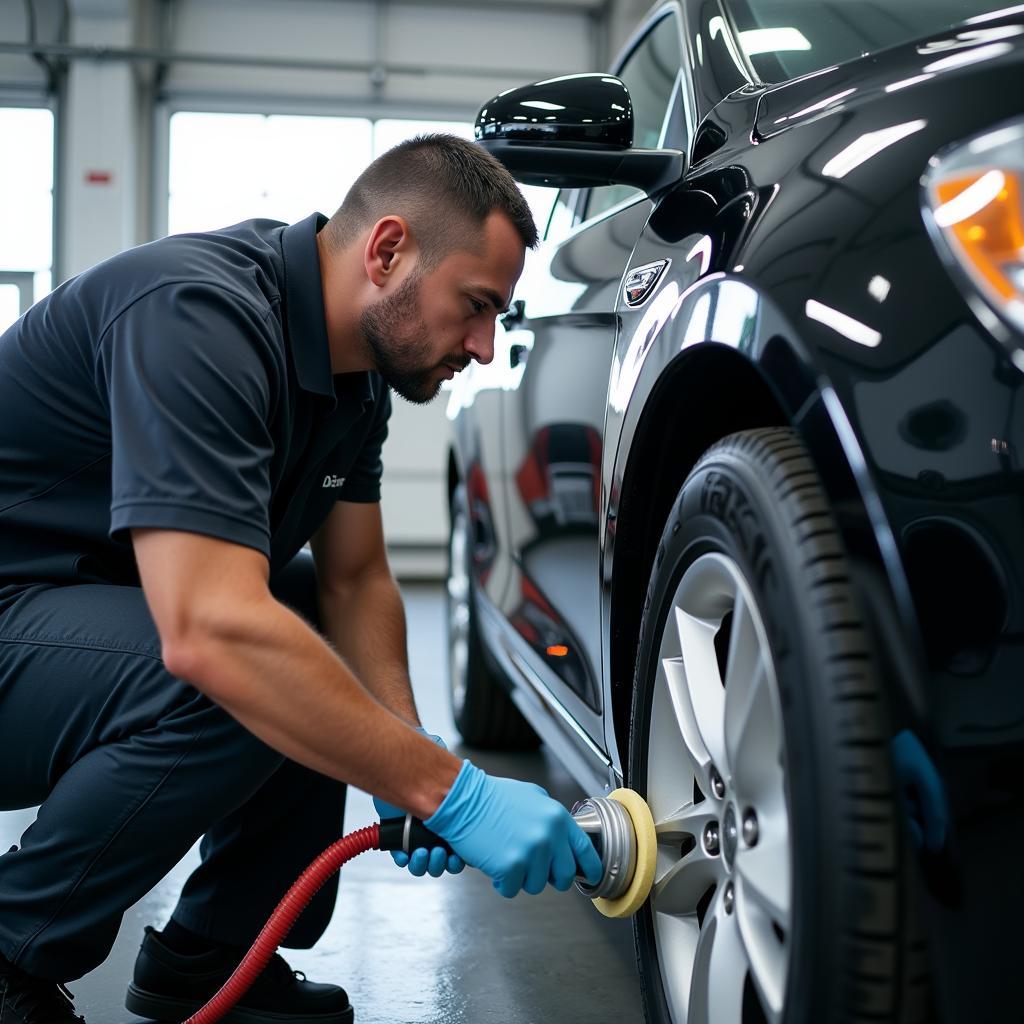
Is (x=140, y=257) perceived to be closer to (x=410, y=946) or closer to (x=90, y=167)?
(x=410, y=946)

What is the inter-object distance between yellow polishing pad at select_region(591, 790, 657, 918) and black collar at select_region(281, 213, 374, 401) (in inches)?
24.6

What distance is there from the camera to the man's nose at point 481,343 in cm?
147

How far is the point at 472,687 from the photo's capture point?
2799 millimetres

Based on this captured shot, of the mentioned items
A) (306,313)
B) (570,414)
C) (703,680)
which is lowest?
(703,680)

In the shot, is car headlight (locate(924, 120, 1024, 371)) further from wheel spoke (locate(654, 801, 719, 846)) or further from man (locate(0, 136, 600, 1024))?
man (locate(0, 136, 600, 1024))

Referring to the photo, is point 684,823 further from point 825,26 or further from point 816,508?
point 825,26

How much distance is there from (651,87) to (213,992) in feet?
4.77

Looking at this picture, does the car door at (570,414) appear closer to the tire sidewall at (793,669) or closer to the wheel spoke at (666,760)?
the wheel spoke at (666,760)

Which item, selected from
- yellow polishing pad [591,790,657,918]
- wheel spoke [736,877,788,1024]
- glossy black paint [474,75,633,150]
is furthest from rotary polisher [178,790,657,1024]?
glossy black paint [474,75,633,150]

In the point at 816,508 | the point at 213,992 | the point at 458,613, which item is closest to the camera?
the point at 816,508

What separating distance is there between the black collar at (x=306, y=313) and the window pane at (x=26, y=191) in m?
6.95

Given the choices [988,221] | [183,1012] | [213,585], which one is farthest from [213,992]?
[988,221]

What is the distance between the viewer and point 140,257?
1349 millimetres

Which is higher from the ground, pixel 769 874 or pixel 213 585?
pixel 213 585
